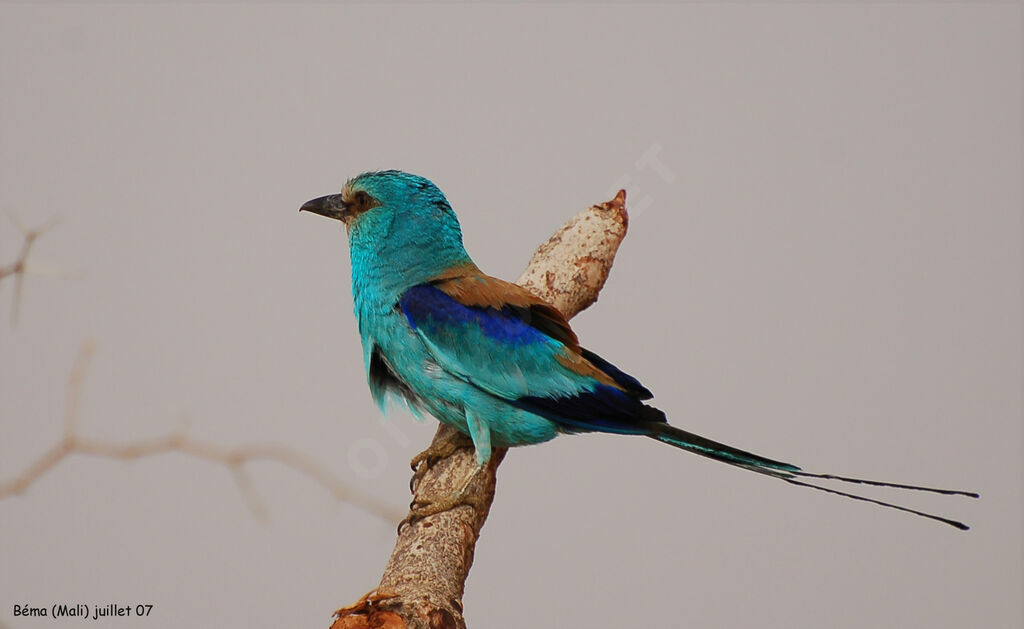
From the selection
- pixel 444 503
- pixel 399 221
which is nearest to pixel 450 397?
pixel 444 503

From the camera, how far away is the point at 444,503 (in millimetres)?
2291

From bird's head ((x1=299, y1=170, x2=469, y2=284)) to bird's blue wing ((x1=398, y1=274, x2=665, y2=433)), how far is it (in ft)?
0.48

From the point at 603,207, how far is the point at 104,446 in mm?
1888

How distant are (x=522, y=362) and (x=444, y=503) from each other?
38 cm

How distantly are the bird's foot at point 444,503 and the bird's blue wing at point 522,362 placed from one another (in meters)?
0.24

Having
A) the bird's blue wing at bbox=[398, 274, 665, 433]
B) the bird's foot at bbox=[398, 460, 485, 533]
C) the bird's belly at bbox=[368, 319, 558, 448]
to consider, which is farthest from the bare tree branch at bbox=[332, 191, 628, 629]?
the bird's blue wing at bbox=[398, 274, 665, 433]

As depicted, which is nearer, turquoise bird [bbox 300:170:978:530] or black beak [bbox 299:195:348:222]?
turquoise bird [bbox 300:170:978:530]

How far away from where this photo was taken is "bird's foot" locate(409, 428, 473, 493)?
8.10 feet

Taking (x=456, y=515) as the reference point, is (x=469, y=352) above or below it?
above

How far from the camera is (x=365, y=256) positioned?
2.59 m

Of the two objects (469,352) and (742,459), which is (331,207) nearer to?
(469,352)

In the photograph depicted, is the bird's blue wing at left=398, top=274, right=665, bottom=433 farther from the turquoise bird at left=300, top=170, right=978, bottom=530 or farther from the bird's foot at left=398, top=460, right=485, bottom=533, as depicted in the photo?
the bird's foot at left=398, top=460, right=485, bottom=533

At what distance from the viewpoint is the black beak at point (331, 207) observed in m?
2.70

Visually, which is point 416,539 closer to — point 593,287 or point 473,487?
point 473,487
